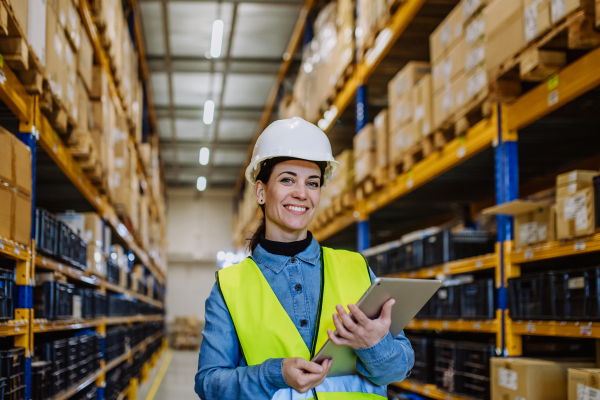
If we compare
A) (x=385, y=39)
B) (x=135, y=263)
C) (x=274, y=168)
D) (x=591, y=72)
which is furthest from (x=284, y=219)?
(x=135, y=263)

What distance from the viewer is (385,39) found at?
5.76m

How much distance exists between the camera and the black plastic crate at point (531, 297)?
328 centimetres

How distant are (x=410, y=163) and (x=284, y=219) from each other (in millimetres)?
3365

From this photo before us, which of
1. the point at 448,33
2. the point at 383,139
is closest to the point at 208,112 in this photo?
the point at 383,139

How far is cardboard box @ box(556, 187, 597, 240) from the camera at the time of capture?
2922 millimetres

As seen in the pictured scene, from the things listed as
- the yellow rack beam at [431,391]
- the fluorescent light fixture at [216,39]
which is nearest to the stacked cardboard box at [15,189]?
the yellow rack beam at [431,391]

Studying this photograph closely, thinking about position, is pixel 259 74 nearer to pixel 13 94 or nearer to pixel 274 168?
pixel 13 94

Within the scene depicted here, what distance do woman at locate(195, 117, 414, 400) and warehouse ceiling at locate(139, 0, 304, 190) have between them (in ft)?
28.7

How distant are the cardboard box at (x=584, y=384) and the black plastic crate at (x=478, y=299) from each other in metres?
1.15

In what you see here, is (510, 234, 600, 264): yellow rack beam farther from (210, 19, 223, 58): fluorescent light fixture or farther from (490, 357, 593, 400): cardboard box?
(210, 19, 223, 58): fluorescent light fixture

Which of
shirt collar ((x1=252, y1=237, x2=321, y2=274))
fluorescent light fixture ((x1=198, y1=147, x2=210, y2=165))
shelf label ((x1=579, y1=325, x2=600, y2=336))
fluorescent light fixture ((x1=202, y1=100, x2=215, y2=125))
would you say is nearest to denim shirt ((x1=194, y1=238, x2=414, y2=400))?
shirt collar ((x1=252, y1=237, x2=321, y2=274))

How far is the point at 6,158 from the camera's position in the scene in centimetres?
299

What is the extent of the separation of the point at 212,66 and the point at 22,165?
9.92 m

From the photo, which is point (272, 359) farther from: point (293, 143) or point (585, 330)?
point (585, 330)
